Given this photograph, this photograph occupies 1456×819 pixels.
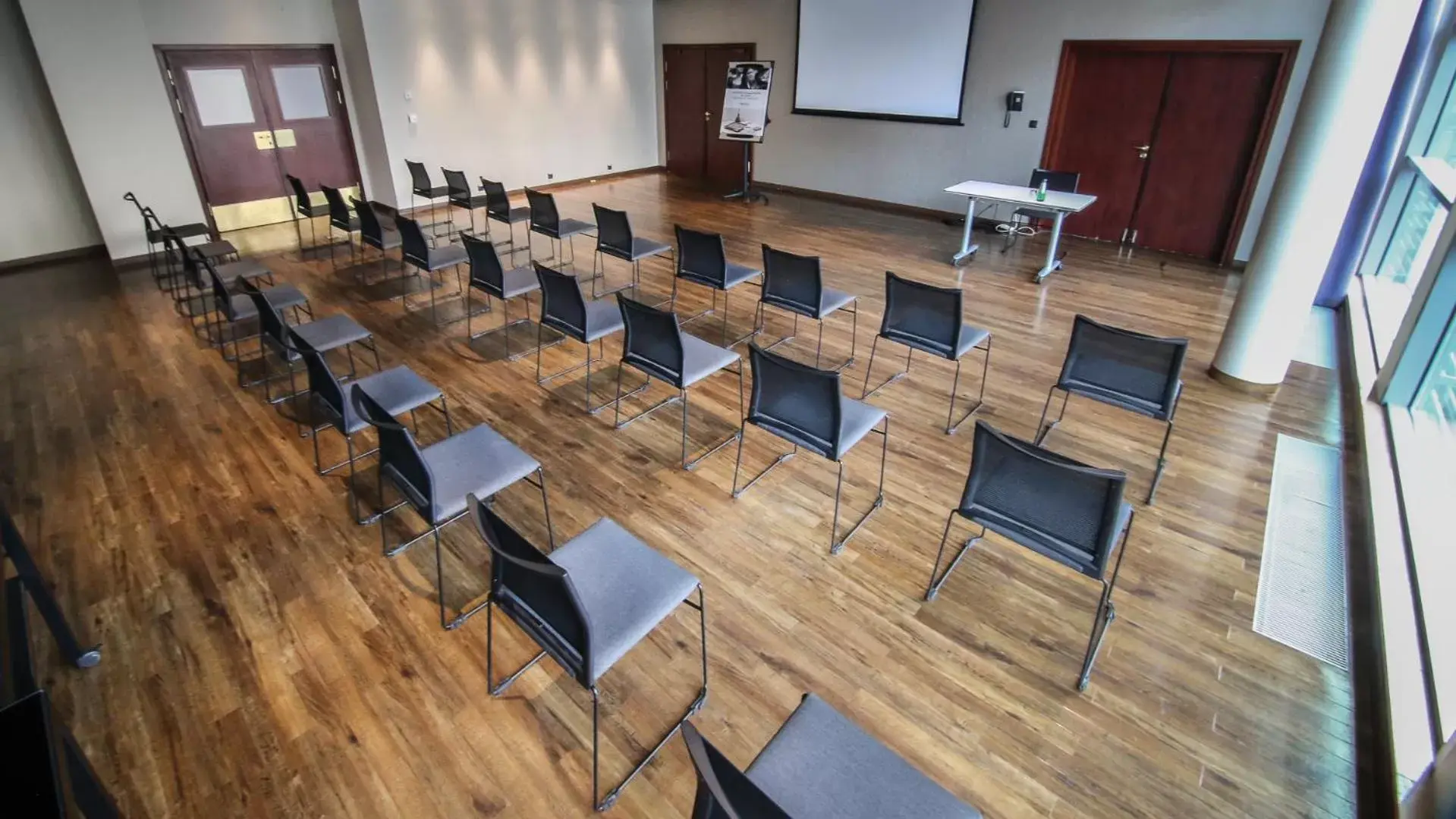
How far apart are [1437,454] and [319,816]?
4.82m

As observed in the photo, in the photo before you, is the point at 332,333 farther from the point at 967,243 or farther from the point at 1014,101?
the point at 1014,101

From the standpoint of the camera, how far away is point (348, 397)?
3324 mm

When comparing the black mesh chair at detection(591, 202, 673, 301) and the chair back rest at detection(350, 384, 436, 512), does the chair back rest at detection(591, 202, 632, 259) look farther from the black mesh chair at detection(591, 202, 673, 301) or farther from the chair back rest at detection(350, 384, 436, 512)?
the chair back rest at detection(350, 384, 436, 512)

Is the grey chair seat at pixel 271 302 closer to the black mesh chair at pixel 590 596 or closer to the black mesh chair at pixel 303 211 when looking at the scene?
the black mesh chair at pixel 303 211

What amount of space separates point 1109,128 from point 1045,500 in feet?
23.8

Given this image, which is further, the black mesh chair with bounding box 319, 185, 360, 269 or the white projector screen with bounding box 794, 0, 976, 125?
the white projector screen with bounding box 794, 0, 976, 125

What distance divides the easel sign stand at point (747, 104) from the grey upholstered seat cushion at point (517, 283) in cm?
599

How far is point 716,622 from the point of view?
274 centimetres

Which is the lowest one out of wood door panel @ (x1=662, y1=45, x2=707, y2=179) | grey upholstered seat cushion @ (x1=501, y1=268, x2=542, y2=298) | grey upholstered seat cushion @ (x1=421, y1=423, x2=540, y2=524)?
grey upholstered seat cushion @ (x1=421, y1=423, x2=540, y2=524)

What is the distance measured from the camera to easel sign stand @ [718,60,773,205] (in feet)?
32.7

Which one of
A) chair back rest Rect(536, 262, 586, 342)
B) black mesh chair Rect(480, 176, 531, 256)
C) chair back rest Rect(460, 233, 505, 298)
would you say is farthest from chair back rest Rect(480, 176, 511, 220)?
chair back rest Rect(536, 262, 586, 342)

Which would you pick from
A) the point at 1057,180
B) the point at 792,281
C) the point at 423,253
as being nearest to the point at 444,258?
the point at 423,253

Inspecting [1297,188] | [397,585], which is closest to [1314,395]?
[1297,188]

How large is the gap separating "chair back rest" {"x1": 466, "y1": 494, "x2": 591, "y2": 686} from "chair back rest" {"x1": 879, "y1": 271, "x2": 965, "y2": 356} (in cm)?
268
